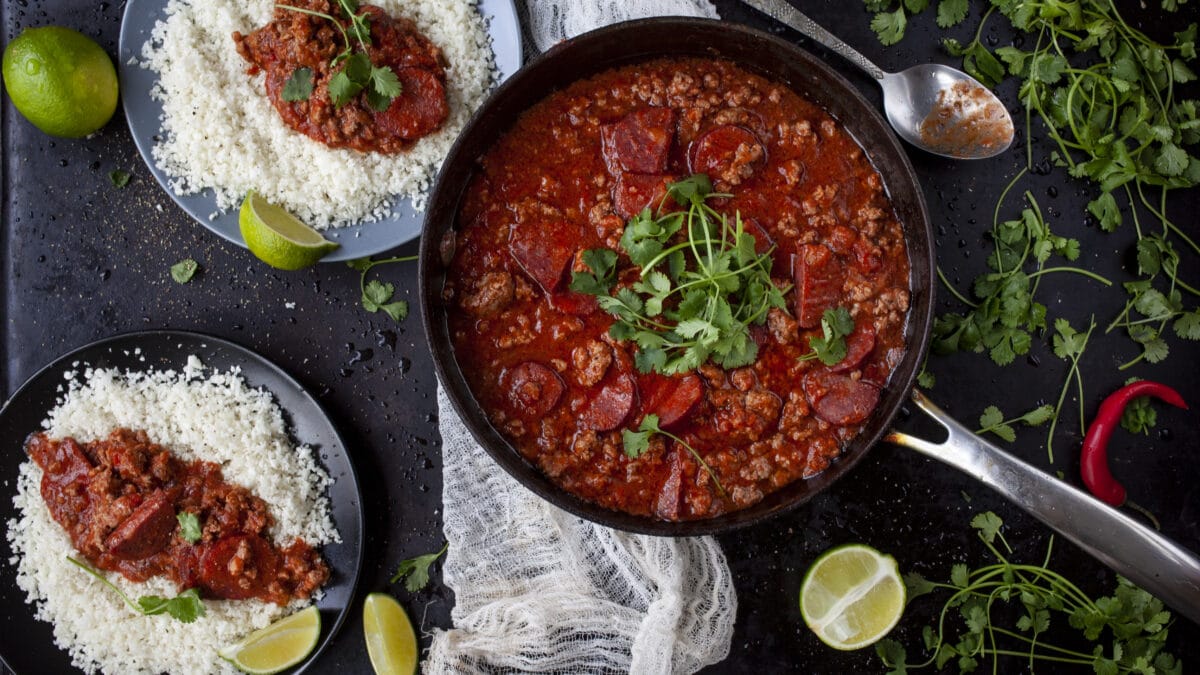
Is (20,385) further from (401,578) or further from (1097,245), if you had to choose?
(1097,245)

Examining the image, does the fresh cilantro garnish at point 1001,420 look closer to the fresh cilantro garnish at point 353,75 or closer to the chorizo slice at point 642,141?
the chorizo slice at point 642,141

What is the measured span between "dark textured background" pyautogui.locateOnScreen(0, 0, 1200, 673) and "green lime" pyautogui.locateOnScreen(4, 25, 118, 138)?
0.91ft

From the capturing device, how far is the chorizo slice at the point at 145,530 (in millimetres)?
3354

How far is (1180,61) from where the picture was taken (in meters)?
3.66

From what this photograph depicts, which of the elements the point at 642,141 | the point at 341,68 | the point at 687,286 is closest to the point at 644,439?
the point at 687,286

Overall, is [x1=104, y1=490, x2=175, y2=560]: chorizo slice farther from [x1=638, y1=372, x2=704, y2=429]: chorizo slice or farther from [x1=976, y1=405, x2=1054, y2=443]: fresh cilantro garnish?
[x1=976, y1=405, x2=1054, y2=443]: fresh cilantro garnish

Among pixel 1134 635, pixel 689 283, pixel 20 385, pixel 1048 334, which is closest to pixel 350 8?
→ pixel 689 283

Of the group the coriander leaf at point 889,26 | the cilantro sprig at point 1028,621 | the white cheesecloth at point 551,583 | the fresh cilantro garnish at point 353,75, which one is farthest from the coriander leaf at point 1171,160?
the fresh cilantro garnish at point 353,75

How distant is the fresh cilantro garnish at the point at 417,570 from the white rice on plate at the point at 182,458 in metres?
0.32

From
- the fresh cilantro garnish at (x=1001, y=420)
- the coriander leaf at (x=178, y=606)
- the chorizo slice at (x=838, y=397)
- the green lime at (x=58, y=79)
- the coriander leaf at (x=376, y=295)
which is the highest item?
the green lime at (x=58, y=79)

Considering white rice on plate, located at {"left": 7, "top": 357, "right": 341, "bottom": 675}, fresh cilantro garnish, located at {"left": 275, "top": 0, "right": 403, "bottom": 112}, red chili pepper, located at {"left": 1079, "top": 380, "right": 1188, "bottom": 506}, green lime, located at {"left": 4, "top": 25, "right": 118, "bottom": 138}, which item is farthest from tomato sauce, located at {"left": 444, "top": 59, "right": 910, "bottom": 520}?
green lime, located at {"left": 4, "top": 25, "right": 118, "bottom": 138}

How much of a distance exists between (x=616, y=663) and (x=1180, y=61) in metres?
3.26

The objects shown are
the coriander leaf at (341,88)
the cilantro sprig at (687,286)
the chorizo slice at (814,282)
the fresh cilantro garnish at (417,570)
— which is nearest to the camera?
Answer: the cilantro sprig at (687,286)

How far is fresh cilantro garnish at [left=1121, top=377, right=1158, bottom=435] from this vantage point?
3.66 metres
